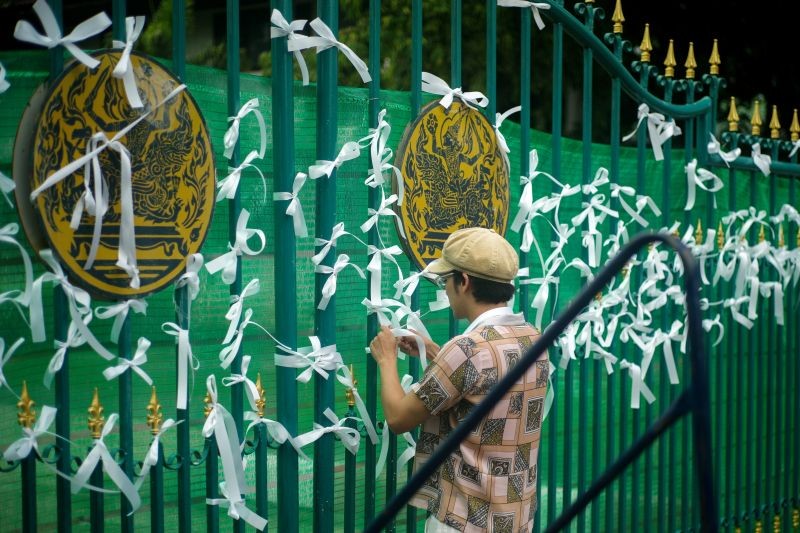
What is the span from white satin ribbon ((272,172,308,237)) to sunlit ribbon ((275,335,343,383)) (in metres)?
0.31

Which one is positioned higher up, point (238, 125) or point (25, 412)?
point (238, 125)

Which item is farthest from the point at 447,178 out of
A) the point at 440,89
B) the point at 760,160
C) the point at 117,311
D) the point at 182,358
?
the point at 760,160

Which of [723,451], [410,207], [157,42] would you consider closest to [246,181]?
[410,207]

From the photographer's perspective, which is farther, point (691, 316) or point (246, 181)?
point (246, 181)

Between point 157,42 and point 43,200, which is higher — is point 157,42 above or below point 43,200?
above

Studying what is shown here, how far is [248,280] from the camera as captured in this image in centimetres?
254

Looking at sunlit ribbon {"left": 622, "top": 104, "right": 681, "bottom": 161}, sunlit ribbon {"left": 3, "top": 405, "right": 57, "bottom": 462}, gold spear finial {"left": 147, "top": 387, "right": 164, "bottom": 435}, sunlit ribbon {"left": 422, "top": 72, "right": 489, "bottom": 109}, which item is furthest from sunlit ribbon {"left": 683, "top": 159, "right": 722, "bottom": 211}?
sunlit ribbon {"left": 3, "top": 405, "right": 57, "bottom": 462}

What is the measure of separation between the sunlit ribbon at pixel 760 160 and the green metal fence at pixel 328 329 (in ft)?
0.15

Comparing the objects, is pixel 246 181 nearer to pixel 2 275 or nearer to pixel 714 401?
pixel 2 275

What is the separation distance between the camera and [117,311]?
7.06ft

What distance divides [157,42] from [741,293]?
567cm

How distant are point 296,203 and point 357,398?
2.00 ft

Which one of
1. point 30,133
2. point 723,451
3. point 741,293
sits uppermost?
point 30,133

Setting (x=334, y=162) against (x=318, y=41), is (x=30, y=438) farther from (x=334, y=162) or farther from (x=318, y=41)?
(x=318, y=41)
